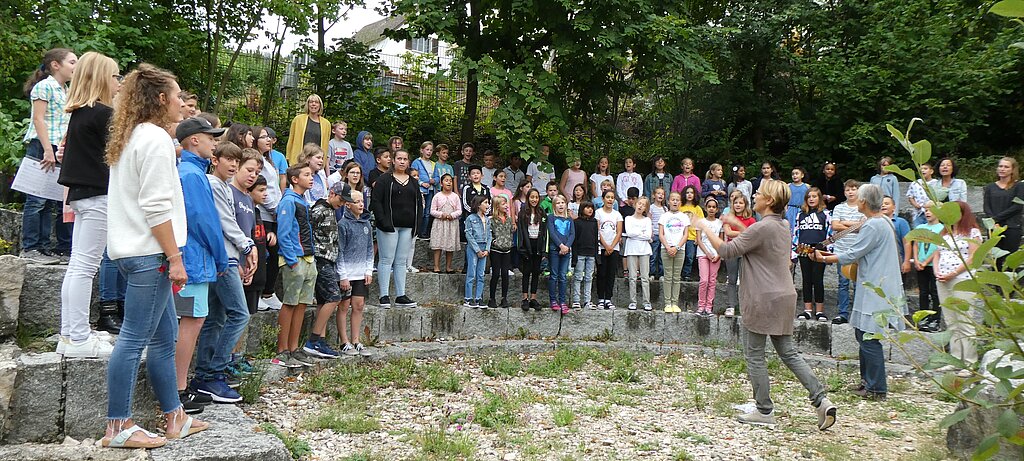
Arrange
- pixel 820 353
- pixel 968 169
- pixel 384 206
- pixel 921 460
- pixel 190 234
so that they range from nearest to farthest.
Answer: pixel 190 234
pixel 921 460
pixel 384 206
pixel 820 353
pixel 968 169

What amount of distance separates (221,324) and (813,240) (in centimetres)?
792

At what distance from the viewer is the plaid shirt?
5438mm

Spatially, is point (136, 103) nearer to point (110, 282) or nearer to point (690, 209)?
point (110, 282)

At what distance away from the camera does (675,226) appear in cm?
1057

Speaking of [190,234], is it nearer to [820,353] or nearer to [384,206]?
[384,206]

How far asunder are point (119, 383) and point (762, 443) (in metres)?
4.47

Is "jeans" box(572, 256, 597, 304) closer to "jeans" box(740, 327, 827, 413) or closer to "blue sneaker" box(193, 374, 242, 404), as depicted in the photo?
"jeans" box(740, 327, 827, 413)

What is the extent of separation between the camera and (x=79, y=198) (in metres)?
4.42

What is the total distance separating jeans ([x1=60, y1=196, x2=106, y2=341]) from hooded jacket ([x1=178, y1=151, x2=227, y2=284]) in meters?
0.54

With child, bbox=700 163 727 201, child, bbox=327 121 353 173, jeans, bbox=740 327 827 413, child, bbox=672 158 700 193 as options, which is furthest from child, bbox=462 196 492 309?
jeans, bbox=740 327 827 413

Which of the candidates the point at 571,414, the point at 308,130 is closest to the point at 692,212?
the point at 571,414

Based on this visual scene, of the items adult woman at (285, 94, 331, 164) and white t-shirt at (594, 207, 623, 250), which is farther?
white t-shirt at (594, 207, 623, 250)

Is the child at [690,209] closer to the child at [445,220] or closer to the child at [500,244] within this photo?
the child at [500,244]

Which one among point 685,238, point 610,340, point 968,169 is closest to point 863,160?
point 968,169
